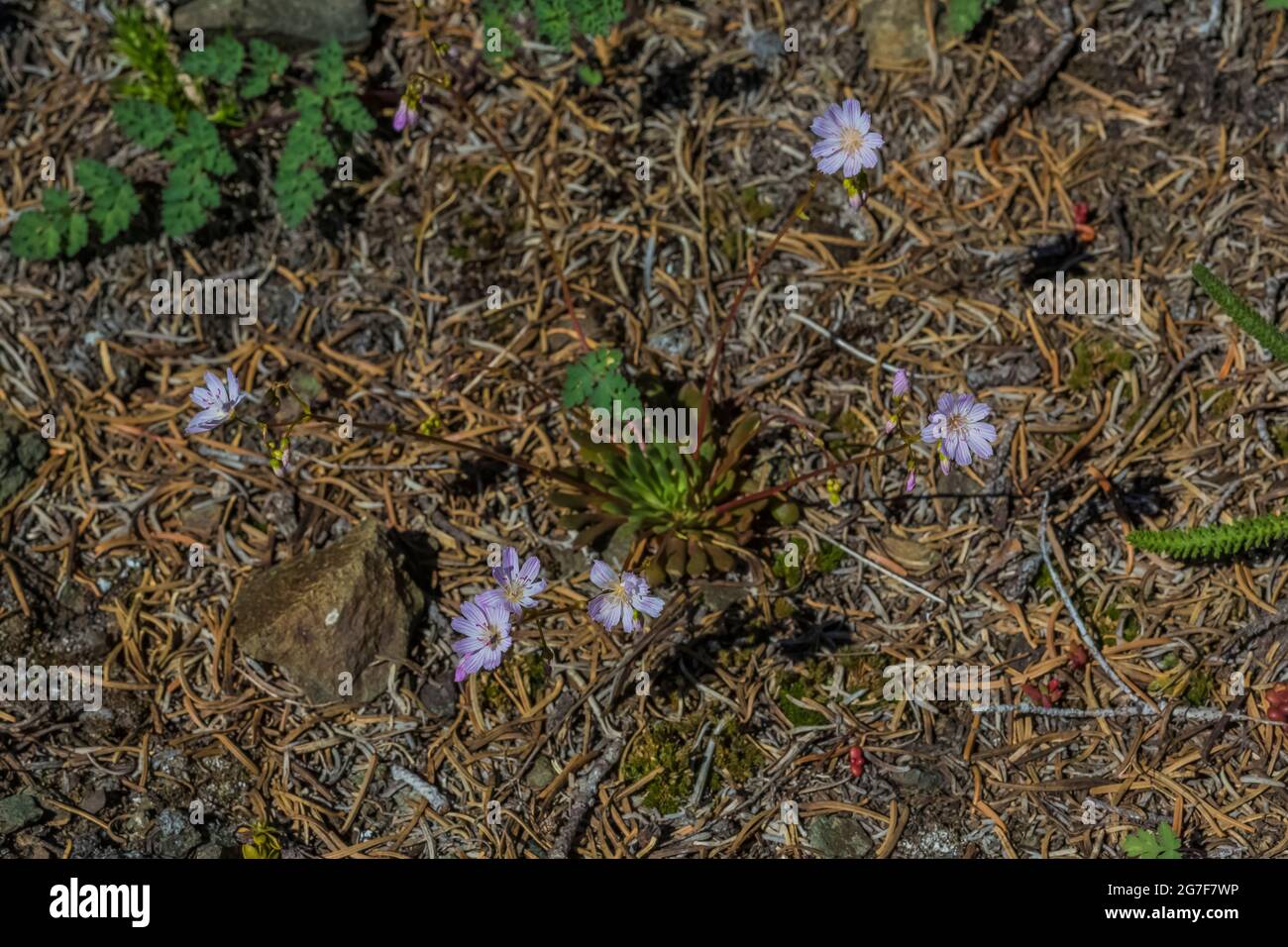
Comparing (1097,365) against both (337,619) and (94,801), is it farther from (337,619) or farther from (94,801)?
(94,801)

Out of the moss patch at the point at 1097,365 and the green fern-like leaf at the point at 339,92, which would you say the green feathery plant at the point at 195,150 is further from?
the moss patch at the point at 1097,365

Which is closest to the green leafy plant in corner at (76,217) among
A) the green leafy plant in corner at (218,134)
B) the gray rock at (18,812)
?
the green leafy plant in corner at (218,134)

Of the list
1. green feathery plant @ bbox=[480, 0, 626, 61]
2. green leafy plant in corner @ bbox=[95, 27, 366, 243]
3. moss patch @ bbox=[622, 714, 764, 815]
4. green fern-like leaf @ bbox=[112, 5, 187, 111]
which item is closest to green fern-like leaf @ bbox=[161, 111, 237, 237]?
green leafy plant in corner @ bbox=[95, 27, 366, 243]

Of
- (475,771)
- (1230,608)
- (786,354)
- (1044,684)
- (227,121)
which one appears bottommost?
(475,771)

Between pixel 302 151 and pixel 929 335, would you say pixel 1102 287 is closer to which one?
pixel 929 335

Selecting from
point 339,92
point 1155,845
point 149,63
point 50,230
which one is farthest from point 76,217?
point 1155,845

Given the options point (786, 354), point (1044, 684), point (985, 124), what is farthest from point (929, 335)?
Result: point (1044, 684)
